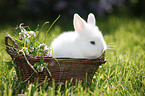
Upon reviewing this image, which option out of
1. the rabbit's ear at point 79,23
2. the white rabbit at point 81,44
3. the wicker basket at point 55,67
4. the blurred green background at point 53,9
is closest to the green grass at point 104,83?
the wicker basket at point 55,67

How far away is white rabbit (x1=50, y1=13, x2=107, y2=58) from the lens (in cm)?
227

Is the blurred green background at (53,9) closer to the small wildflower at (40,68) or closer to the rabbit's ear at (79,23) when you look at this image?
the rabbit's ear at (79,23)

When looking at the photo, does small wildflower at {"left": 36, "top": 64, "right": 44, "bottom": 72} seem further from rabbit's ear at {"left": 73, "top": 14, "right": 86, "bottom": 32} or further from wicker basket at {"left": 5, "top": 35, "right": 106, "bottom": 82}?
rabbit's ear at {"left": 73, "top": 14, "right": 86, "bottom": 32}

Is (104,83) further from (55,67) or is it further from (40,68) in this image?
(40,68)

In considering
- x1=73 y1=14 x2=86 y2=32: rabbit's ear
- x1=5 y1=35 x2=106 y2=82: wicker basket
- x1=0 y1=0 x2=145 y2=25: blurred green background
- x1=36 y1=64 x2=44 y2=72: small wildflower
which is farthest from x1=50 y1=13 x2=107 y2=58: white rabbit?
x1=0 y1=0 x2=145 y2=25: blurred green background

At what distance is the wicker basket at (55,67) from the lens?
2.03 m

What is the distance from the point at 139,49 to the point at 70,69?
75.7 inches

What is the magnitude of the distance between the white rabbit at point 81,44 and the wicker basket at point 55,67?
148mm

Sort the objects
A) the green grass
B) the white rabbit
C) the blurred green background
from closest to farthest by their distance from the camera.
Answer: the green grass, the white rabbit, the blurred green background

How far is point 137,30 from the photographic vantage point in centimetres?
500

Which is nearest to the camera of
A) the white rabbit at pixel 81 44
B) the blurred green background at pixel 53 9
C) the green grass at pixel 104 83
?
the green grass at pixel 104 83

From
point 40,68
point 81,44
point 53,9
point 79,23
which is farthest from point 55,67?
point 53,9

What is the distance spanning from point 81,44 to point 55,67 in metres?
0.42

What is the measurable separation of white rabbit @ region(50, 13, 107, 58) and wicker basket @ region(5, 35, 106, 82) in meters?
0.15
